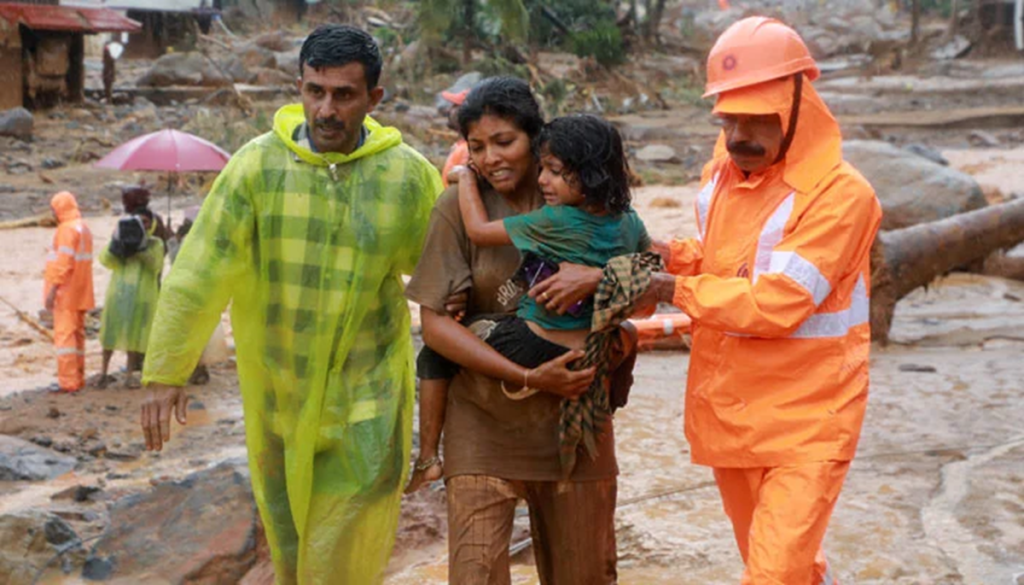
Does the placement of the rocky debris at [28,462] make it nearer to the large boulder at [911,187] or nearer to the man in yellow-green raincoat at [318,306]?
the man in yellow-green raincoat at [318,306]

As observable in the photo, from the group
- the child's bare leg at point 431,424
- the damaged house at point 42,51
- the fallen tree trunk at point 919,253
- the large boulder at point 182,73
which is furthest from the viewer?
the large boulder at point 182,73

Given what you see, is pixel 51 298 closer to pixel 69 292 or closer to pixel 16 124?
pixel 69 292

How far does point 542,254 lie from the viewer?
333cm

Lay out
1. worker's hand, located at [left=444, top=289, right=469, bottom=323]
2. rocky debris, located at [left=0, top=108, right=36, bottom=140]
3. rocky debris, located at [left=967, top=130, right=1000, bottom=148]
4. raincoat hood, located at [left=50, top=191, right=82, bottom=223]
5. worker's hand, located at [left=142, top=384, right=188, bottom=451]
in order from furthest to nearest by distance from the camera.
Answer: rocky debris, located at [left=967, top=130, right=1000, bottom=148] < rocky debris, located at [left=0, top=108, right=36, bottom=140] < raincoat hood, located at [left=50, top=191, right=82, bottom=223] < worker's hand, located at [left=142, top=384, right=188, bottom=451] < worker's hand, located at [left=444, top=289, right=469, bottom=323]

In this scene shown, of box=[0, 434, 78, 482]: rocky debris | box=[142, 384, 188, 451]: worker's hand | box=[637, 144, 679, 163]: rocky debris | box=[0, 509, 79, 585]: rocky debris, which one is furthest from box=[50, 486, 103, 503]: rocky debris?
box=[637, 144, 679, 163]: rocky debris

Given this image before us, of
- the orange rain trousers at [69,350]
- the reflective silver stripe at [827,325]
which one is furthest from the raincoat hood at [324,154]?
the orange rain trousers at [69,350]

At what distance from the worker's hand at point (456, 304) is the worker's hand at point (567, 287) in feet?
0.67

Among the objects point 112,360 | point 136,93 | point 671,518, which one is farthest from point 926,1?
point 671,518

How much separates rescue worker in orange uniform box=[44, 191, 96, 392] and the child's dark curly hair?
697cm

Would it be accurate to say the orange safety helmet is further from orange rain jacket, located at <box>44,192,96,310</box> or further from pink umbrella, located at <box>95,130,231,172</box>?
pink umbrella, located at <box>95,130,231,172</box>

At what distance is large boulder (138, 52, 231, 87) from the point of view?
94.7 feet

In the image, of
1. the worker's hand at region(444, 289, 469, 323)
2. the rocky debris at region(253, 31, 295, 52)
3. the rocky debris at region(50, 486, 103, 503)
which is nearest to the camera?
the worker's hand at region(444, 289, 469, 323)

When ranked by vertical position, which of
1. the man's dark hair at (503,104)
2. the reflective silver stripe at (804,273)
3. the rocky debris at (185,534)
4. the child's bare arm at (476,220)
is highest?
the man's dark hair at (503,104)

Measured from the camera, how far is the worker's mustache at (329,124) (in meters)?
3.64
